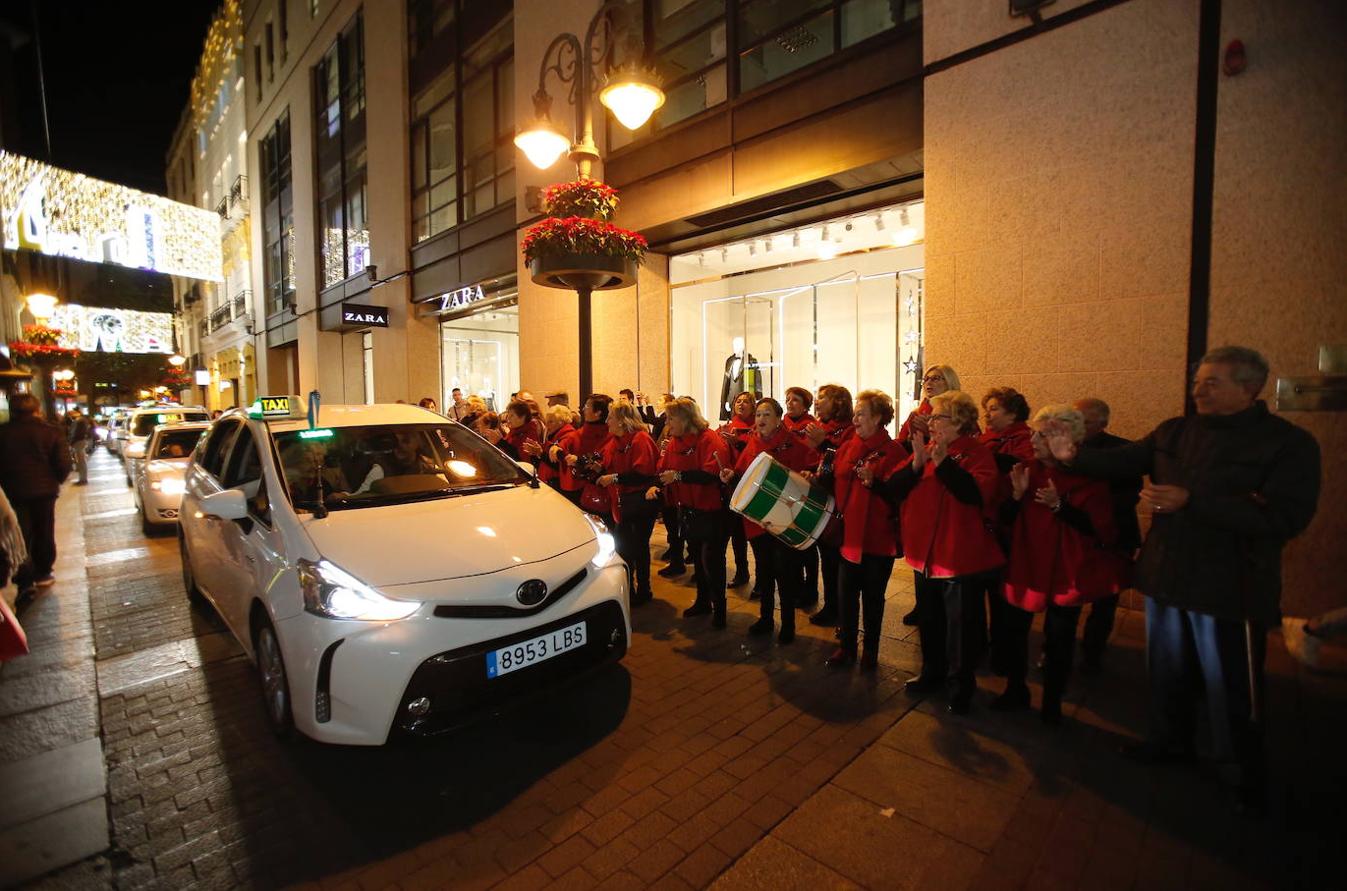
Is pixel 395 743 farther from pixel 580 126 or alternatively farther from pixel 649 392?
pixel 649 392

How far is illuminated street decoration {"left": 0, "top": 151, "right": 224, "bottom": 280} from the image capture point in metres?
14.3

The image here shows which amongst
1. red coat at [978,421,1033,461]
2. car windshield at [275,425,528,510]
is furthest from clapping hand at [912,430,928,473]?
car windshield at [275,425,528,510]

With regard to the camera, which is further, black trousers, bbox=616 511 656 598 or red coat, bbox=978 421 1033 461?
black trousers, bbox=616 511 656 598

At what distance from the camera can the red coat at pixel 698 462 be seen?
4867 mm

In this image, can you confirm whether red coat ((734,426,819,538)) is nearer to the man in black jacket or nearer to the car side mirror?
the car side mirror

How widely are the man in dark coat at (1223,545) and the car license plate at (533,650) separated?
2.67 metres

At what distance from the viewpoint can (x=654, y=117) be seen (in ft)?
34.0

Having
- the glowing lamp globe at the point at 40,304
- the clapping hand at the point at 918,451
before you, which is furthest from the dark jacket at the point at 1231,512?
the glowing lamp globe at the point at 40,304

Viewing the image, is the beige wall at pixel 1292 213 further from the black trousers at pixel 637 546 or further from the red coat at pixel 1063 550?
the black trousers at pixel 637 546

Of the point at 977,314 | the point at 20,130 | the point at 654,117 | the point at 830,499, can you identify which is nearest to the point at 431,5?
the point at 654,117

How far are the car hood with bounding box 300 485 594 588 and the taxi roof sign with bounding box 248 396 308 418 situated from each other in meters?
1.19

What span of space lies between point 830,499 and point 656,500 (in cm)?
162

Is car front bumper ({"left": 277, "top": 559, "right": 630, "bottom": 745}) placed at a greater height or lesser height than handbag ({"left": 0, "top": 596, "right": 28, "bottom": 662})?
lesser

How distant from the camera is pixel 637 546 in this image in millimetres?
5566
